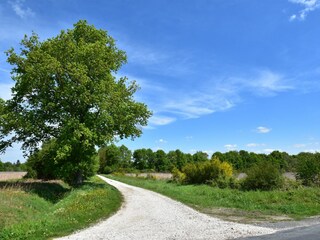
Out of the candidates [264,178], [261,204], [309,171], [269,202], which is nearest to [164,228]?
[261,204]

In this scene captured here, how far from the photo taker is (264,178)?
3166 cm

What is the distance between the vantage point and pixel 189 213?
19953mm

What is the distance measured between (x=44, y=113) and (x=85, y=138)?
15.0 feet

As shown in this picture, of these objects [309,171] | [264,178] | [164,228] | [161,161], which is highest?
[161,161]

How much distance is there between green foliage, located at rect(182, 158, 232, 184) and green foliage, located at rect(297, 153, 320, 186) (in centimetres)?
882

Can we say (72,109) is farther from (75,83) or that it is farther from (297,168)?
(297,168)

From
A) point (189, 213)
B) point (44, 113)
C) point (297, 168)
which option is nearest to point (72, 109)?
point (44, 113)

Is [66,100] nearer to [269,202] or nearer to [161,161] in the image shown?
[269,202]

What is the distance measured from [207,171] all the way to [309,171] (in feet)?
45.0

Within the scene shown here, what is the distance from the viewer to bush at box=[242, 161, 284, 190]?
31281 millimetres

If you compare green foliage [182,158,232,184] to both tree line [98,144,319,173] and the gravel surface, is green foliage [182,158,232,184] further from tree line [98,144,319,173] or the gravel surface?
tree line [98,144,319,173]

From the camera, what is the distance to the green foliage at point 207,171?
41.5 m

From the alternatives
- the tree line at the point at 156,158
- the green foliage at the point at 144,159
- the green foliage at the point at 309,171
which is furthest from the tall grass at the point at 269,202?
the green foliage at the point at 144,159

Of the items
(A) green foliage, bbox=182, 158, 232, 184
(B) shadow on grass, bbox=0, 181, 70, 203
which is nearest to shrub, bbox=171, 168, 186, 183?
(A) green foliage, bbox=182, 158, 232, 184
